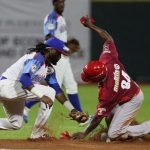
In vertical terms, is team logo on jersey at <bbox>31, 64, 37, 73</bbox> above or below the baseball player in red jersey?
above

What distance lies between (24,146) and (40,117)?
616 millimetres

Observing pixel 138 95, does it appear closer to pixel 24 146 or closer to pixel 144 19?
pixel 24 146

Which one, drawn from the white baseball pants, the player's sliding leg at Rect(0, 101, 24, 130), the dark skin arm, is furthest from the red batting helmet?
the player's sliding leg at Rect(0, 101, 24, 130)

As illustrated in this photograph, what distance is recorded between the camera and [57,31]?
13.9 meters

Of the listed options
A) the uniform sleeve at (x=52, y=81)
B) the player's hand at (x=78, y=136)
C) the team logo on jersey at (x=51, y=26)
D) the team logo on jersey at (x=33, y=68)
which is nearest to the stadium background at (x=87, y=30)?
the team logo on jersey at (x=51, y=26)

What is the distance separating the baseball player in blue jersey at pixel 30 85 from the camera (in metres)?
9.97

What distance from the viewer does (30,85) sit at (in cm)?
992

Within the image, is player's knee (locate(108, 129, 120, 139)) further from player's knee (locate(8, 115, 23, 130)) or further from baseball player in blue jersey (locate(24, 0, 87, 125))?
baseball player in blue jersey (locate(24, 0, 87, 125))

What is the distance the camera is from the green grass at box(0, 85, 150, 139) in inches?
440

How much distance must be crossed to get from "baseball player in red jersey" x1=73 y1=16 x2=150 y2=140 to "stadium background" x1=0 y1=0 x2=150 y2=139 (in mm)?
9994

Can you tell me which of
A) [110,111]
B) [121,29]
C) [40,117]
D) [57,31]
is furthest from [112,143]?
[121,29]

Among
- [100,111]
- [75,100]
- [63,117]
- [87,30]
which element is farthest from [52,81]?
[87,30]

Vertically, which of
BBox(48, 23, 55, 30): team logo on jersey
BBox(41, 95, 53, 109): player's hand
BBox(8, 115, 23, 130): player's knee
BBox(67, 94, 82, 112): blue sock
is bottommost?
BBox(67, 94, 82, 112): blue sock

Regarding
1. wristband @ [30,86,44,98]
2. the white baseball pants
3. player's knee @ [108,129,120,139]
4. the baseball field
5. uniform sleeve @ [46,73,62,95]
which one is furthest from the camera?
uniform sleeve @ [46,73,62,95]
